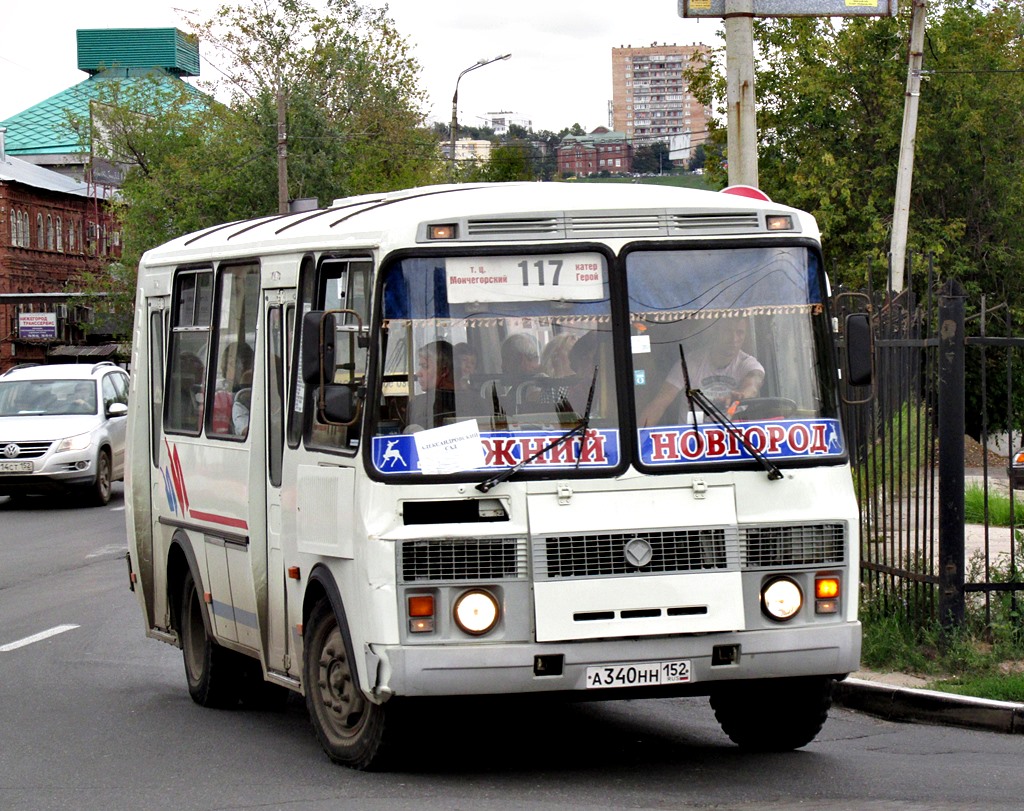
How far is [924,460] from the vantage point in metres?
9.70

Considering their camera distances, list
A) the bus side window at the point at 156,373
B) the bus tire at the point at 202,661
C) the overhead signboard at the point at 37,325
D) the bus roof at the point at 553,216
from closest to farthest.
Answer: the bus roof at the point at 553,216 → the bus tire at the point at 202,661 → the bus side window at the point at 156,373 → the overhead signboard at the point at 37,325

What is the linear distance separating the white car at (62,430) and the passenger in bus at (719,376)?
16.6 meters

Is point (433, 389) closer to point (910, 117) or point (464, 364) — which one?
point (464, 364)

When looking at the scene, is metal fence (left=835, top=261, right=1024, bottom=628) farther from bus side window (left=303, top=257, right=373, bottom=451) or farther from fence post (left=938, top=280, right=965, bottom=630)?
bus side window (left=303, top=257, right=373, bottom=451)

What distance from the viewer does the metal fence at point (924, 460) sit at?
9.39 metres

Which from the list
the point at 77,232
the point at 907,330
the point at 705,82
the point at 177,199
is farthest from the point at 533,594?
the point at 77,232

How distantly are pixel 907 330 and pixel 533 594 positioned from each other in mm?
3991

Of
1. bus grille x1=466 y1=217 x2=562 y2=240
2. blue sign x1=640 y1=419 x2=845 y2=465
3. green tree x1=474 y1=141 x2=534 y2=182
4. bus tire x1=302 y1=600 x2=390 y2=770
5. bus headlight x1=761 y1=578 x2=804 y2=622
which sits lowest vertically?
bus tire x1=302 y1=600 x2=390 y2=770

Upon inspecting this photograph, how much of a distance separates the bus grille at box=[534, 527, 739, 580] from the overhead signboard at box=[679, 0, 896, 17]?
23.3 feet

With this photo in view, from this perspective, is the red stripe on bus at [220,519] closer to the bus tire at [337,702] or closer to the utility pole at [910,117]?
the bus tire at [337,702]

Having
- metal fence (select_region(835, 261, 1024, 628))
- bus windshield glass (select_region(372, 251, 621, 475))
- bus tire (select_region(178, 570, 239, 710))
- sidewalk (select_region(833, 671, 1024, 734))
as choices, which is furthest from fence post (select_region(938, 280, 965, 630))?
bus tire (select_region(178, 570, 239, 710))

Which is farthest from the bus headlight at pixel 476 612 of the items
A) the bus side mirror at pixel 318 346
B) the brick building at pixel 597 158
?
the brick building at pixel 597 158

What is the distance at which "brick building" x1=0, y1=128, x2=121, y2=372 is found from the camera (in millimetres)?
82562

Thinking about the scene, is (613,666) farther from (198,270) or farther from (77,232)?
(77,232)
